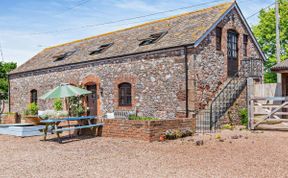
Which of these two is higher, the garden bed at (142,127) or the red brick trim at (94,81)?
the red brick trim at (94,81)

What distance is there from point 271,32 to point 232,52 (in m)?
17.6

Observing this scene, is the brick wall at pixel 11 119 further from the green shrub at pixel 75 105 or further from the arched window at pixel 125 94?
the arched window at pixel 125 94

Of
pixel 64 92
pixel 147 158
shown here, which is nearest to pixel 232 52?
pixel 64 92

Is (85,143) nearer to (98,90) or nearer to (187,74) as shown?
(187,74)

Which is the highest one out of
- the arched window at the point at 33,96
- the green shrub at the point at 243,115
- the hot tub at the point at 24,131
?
the arched window at the point at 33,96

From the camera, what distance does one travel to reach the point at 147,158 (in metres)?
7.80

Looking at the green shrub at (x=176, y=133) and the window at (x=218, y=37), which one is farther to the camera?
the window at (x=218, y=37)

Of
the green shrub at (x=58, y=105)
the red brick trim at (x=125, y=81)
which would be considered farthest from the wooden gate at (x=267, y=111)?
the green shrub at (x=58, y=105)

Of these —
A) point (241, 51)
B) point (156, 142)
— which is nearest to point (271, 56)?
point (241, 51)

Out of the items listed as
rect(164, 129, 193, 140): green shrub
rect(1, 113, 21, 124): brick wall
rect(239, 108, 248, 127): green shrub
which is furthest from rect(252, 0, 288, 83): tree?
rect(1, 113, 21, 124): brick wall

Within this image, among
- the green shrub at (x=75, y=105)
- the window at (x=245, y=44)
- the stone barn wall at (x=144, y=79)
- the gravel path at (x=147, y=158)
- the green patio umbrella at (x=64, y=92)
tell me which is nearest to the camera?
the gravel path at (x=147, y=158)

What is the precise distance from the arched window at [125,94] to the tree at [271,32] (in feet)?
65.4

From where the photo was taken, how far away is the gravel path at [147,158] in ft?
21.0

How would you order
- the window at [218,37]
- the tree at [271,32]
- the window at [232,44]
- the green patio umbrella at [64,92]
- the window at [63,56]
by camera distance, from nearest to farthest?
the green patio umbrella at [64,92]
the window at [218,37]
the window at [232,44]
the window at [63,56]
the tree at [271,32]
